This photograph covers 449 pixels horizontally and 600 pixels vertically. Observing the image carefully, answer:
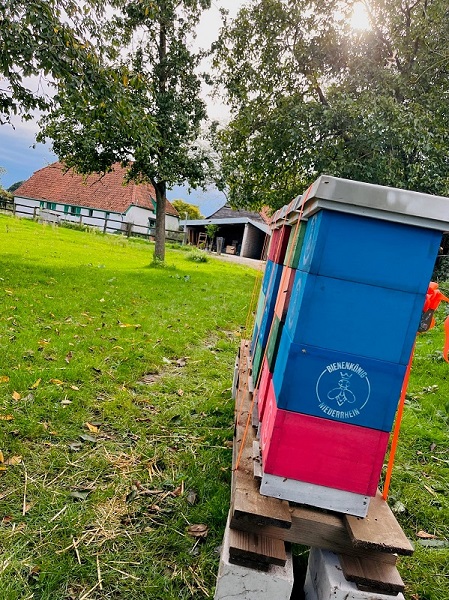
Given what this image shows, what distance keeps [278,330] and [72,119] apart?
44.6 feet

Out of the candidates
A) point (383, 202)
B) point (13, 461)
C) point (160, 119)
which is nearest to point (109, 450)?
point (13, 461)

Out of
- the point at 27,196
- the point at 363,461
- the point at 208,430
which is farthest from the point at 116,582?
the point at 27,196

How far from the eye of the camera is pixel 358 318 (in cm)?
168

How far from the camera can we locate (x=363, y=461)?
1758mm

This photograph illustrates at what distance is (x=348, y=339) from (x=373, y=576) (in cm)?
99

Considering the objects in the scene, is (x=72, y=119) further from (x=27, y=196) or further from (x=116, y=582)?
(x=27, y=196)

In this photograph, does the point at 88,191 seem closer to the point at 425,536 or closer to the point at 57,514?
the point at 57,514

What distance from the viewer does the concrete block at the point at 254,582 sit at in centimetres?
170

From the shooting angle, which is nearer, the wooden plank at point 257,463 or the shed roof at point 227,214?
the wooden plank at point 257,463

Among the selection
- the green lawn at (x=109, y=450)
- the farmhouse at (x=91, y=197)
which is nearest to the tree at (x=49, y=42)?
the green lawn at (x=109, y=450)

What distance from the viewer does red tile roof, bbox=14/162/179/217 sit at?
134ft

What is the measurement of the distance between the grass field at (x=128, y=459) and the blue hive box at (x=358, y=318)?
152 centimetres

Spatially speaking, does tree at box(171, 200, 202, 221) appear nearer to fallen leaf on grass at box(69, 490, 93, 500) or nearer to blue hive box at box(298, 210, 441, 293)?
fallen leaf on grass at box(69, 490, 93, 500)

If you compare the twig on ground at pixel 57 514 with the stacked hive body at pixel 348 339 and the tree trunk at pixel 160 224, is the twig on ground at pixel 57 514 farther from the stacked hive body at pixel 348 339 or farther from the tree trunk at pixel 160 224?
the tree trunk at pixel 160 224
